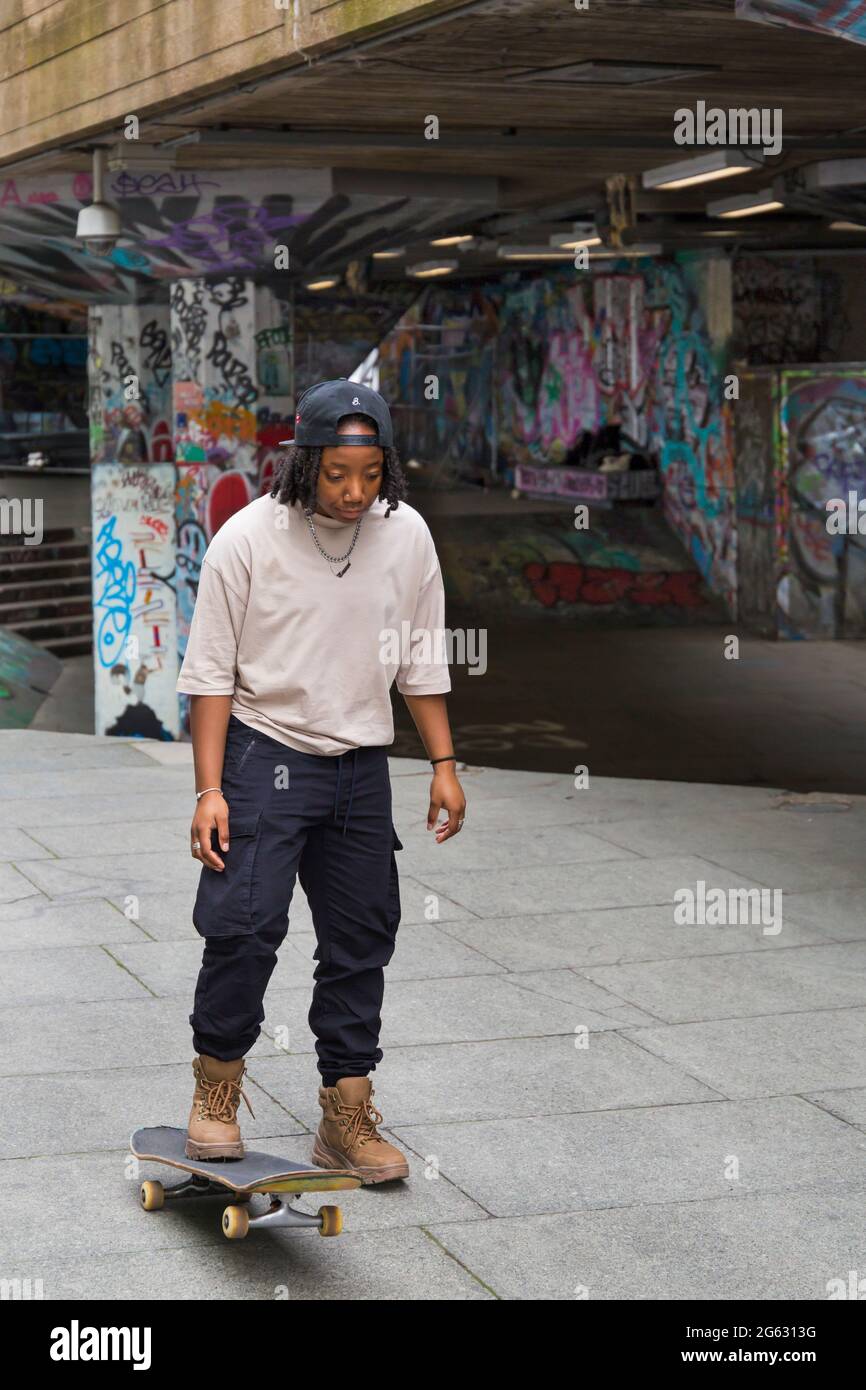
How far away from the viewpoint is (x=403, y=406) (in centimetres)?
3155

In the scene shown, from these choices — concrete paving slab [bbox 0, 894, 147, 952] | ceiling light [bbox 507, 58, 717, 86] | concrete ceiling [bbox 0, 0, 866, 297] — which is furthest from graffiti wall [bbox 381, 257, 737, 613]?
concrete paving slab [bbox 0, 894, 147, 952]

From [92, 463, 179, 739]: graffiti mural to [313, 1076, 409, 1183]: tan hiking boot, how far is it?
8.66 meters

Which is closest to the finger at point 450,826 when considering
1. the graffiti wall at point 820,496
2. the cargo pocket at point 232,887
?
the cargo pocket at point 232,887

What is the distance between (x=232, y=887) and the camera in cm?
445

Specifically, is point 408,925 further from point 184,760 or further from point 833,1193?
point 184,760

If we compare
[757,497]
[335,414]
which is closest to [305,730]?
[335,414]

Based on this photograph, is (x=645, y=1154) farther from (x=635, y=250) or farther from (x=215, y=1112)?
(x=635, y=250)

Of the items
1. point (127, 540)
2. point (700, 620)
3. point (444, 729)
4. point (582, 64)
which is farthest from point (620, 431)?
point (444, 729)

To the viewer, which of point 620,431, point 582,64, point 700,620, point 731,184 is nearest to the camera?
point 582,64

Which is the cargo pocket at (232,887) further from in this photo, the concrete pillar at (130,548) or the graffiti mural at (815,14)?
the concrete pillar at (130,548)

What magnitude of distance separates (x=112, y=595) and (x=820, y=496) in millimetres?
9014

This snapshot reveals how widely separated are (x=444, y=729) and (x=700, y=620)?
56.5 feet

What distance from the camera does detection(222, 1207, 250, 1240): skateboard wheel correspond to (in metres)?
4.24

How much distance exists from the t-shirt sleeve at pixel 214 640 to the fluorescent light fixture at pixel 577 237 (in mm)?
14332
